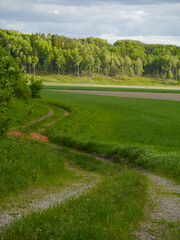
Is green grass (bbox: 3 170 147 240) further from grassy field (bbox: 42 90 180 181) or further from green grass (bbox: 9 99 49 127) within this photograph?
green grass (bbox: 9 99 49 127)

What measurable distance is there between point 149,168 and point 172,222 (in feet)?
28.8

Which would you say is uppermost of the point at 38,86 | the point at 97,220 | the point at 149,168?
the point at 38,86

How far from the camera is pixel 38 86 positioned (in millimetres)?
56094

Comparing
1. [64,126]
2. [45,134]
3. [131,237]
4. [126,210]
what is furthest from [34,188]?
[64,126]

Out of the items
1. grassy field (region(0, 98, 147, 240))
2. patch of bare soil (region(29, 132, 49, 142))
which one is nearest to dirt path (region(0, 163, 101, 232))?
grassy field (region(0, 98, 147, 240))

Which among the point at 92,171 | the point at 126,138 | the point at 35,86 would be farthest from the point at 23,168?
the point at 35,86

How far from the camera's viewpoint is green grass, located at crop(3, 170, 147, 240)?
745 centimetres

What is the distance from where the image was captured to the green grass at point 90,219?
24.5ft

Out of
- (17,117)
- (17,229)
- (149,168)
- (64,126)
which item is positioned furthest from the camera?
(17,117)

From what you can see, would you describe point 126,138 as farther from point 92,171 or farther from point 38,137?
point 92,171

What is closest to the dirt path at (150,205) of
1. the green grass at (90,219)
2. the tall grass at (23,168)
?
the green grass at (90,219)

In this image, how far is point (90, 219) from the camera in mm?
8672

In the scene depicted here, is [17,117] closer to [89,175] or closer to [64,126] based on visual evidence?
[64,126]

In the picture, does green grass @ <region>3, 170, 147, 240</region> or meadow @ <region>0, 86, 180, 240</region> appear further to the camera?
meadow @ <region>0, 86, 180, 240</region>
